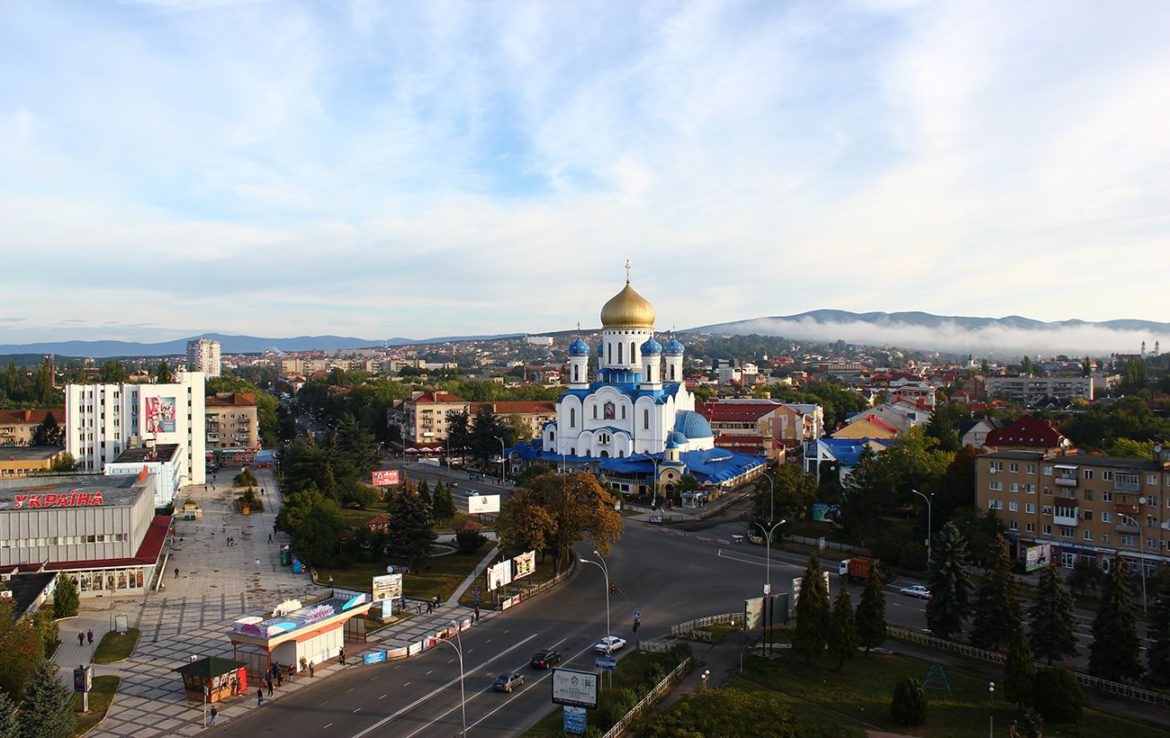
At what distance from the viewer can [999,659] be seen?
32.0 meters

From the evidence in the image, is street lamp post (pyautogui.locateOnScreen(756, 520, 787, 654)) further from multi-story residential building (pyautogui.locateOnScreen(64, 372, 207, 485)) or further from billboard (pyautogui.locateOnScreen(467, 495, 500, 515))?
multi-story residential building (pyautogui.locateOnScreen(64, 372, 207, 485))

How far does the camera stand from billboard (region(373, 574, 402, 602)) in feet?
125

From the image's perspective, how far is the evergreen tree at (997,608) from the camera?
104 feet

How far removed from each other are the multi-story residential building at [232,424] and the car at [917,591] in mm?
84235

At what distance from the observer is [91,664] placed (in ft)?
106

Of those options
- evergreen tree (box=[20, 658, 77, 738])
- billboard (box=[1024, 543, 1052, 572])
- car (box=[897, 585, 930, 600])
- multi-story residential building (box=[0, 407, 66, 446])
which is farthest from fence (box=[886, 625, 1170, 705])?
multi-story residential building (box=[0, 407, 66, 446])

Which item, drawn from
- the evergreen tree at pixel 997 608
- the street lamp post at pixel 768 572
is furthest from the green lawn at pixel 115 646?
the evergreen tree at pixel 997 608

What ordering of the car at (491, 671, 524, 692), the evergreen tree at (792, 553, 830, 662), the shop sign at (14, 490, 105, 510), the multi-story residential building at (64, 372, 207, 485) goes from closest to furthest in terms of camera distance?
the car at (491, 671, 524, 692) → the evergreen tree at (792, 553, 830, 662) → the shop sign at (14, 490, 105, 510) → the multi-story residential building at (64, 372, 207, 485)

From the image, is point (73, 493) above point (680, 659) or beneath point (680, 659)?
above

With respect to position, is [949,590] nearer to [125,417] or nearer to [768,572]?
[768,572]

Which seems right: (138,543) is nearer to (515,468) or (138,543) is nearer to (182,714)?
(182,714)

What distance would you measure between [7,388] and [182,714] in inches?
4800

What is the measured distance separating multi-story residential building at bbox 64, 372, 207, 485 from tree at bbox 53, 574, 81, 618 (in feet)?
123

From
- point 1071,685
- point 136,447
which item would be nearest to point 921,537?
point 1071,685
